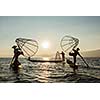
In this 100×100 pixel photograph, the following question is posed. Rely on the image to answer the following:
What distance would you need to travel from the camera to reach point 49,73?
3.11 meters

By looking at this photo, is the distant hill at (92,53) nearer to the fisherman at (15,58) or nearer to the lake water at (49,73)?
the lake water at (49,73)

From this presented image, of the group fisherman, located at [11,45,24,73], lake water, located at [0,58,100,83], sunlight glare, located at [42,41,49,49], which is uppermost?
sunlight glare, located at [42,41,49,49]

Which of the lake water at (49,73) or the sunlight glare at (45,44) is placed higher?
the sunlight glare at (45,44)

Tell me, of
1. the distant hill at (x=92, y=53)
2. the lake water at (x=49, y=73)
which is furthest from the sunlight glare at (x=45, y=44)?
the distant hill at (x=92, y=53)

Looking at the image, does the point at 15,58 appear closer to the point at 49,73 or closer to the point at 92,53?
the point at 49,73

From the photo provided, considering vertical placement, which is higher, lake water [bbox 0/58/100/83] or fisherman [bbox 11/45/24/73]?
fisherman [bbox 11/45/24/73]

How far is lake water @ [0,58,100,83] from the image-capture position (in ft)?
10.1

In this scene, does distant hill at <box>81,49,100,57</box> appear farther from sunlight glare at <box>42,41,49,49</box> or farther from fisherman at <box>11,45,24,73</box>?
fisherman at <box>11,45,24,73</box>

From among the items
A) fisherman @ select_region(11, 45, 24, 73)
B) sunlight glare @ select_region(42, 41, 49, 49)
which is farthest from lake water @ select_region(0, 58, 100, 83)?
sunlight glare @ select_region(42, 41, 49, 49)

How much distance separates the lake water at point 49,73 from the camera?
3.07m
